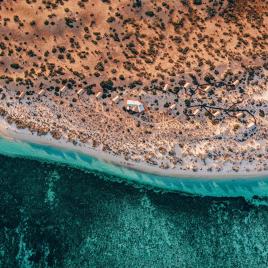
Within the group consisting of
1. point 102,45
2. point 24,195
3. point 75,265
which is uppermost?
point 102,45

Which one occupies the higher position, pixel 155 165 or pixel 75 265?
pixel 155 165

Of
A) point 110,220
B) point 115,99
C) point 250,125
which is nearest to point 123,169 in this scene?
point 110,220

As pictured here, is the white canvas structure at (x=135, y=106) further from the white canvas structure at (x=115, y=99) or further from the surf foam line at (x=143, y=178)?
the surf foam line at (x=143, y=178)

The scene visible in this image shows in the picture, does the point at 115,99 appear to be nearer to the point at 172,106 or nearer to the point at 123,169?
the point at 172,106

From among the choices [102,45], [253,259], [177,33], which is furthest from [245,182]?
[102,45]

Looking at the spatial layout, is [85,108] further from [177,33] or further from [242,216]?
[242,216]

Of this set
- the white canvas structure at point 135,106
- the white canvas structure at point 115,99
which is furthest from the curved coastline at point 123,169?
the white canvas structure at point 115,99
